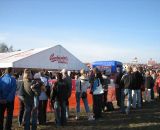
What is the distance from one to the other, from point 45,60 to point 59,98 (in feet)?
63.7

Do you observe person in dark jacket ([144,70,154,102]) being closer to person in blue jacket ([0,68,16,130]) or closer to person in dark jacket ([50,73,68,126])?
person in dark jacket ([50,73,68,126])

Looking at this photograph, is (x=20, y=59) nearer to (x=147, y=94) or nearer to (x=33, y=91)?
(x=147, y=94)

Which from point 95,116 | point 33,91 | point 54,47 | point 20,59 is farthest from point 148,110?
point 54,47

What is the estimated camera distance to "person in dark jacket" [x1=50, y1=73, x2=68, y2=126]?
32.3ft

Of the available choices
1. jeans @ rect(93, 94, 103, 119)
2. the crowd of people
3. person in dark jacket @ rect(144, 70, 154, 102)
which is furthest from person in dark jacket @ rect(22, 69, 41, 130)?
person in dark jacket @ rect(144, 70, 154, 102)

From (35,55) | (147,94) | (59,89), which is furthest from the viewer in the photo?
(35,55)

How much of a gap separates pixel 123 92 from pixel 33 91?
5.07 meters

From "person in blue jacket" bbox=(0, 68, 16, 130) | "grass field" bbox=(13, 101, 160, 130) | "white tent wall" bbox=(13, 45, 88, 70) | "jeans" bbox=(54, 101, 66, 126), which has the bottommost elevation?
"grass field" bbox=(13, 101, 160, 130)

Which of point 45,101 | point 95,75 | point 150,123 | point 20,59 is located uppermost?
point 20,59

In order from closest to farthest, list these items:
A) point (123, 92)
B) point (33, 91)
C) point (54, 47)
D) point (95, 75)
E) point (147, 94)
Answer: point (33, 91) < point (95, 75) < point (123, 92) < point (147, 94) < point (54, 47)

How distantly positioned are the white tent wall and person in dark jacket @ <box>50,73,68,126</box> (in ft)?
55.1

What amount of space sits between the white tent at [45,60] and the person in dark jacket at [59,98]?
16.7m

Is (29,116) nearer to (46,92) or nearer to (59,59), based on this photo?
(46,92)

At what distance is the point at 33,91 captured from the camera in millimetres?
8914
